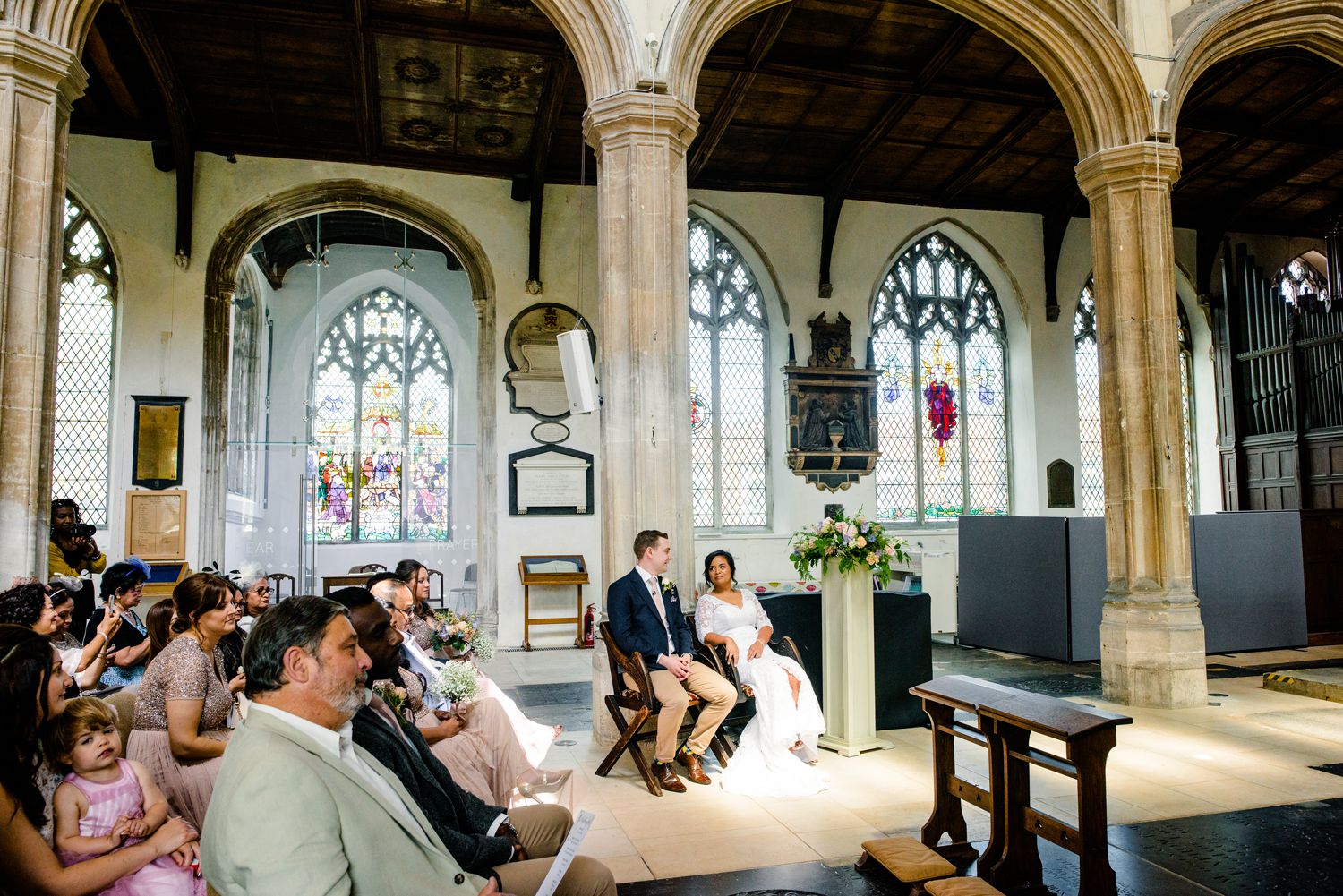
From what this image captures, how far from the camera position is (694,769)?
15.2 ft

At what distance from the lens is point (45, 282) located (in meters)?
4.93

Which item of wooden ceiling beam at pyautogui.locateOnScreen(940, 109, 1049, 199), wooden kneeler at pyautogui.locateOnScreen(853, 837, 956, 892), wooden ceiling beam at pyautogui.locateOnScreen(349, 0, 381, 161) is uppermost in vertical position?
wooden ceiling beam at pyautogui.locateOnScreen(940, 109, 1049, 199)

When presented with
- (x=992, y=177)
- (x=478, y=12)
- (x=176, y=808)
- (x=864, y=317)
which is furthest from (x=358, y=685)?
(x=992, y=177)

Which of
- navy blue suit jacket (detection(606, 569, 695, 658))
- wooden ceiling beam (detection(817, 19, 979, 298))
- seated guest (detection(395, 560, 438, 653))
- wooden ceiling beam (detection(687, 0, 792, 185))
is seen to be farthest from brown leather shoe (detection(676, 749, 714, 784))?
wooden ceiling beam (detection(817, 19, 979, 298))

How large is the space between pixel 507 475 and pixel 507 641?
178cm

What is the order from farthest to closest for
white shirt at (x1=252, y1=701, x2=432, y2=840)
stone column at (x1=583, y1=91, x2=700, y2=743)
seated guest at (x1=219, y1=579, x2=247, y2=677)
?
stone column at (x1=583, y1=91, x2=700, y2=743) → seated guest at (x1=219, y1=579, x2=247, y2=677) → white shirt at (x1=252, y1=701, x2=432, y2=840)

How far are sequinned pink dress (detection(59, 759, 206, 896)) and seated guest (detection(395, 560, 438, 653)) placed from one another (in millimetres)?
2407

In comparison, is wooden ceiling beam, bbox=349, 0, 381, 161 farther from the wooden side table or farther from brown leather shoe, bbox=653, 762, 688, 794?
brown leather shoe, bbox=653, 762, 688, 794

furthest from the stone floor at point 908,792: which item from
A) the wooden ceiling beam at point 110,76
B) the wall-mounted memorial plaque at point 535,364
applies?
the wooden ceiling beam at point 110,76

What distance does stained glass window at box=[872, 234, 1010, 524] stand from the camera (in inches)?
474

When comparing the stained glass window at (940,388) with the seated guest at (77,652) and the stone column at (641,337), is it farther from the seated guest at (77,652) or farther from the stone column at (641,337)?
the seated guest at (77,652)

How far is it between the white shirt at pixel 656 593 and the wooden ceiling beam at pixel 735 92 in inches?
176

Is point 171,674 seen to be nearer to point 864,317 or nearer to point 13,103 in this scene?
point 13,103

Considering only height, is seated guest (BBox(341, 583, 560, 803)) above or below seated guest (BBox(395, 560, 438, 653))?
below
